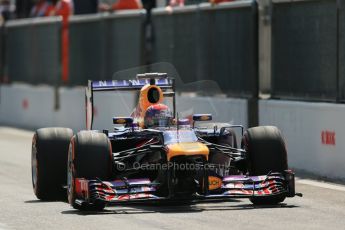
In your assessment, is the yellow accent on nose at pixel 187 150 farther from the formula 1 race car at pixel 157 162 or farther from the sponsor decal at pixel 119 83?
the sponsor decal at pixel 119 83

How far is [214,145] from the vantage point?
494 inches

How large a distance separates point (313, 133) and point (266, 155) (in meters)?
3.87

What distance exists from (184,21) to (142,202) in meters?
9.61

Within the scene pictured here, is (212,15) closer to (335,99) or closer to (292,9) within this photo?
(292,9)

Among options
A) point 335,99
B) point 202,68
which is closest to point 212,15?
point 202,68

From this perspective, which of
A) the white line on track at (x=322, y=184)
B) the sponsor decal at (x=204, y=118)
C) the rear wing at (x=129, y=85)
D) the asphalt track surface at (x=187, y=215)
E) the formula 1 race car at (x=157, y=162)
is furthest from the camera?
the white line on track at (x=322, y=184)

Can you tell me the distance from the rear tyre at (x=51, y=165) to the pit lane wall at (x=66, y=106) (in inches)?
175

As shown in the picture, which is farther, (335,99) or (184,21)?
(184,21)

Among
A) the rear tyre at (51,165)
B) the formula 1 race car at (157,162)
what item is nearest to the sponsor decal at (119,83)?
the formula 1 race car at (157,162)

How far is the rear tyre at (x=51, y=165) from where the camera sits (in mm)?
13344

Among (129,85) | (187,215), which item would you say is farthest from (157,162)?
(129,85)

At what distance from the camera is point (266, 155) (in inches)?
495

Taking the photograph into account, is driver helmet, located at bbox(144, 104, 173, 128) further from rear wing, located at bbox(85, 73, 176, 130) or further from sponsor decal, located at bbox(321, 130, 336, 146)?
sponsor decal, located at bbox(321, 130, 336, 146)

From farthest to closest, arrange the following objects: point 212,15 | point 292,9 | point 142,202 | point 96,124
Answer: point 96,124 < point 212,15 < point 292,9 < point 142,202
